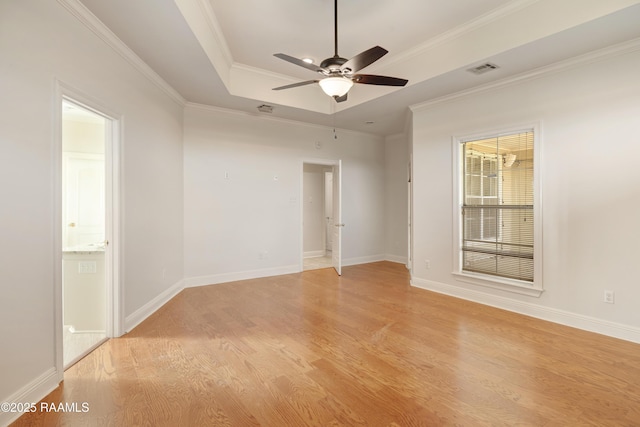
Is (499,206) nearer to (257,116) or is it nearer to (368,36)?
(368,36)

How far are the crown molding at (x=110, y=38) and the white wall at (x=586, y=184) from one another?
4245 millimetres

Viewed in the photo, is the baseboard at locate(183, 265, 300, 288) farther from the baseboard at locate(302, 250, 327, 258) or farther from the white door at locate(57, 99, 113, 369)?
the baseboard at locate(302, 250, 327, 258)

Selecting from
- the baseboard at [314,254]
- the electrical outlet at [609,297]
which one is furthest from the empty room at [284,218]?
the baseboard at [314,254]

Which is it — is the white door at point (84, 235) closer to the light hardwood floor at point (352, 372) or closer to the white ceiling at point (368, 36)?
the light hardwood floor at point (352, 372)

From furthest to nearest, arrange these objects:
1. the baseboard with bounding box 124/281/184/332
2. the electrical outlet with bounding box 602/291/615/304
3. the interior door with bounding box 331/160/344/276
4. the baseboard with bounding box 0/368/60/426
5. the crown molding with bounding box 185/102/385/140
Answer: the interior door with bounding box 331/160/344/276, the crown molding with bounding box 185/102/385/140, the baseboard with bounding box 124/281/184/332, the electrical outlet with bounding box 602/291/615/304, the baseboard with bounding box 0/368/60/426

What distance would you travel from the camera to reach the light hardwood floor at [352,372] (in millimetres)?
1871

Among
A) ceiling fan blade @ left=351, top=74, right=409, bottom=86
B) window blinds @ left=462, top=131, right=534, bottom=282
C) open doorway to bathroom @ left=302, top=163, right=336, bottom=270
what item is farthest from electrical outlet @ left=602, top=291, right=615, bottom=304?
open doorway to bathroom @ left=302, top=163, right=336, bottom=270

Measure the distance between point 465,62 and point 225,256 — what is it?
4.45 meters

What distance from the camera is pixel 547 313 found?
3.42 meters

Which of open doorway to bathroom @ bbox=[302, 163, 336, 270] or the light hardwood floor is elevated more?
open doorway to bathroom @ bbox=[302, 163, 336, 270]

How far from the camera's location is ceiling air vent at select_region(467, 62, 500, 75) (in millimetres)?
3348

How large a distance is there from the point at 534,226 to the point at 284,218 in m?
3.88

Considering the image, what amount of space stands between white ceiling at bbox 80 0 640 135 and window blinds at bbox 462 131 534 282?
912mm

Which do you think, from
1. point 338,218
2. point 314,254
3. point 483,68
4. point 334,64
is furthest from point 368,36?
point 314,254
